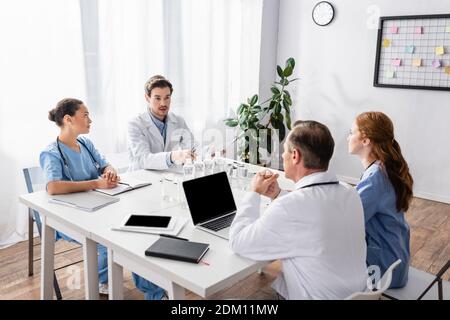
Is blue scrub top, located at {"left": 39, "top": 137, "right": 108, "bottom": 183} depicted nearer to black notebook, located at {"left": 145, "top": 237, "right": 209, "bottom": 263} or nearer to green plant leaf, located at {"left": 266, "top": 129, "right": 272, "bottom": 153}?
black notebook, located at {"left": 145, "top": 237, "right": 209, "bottom": 263}

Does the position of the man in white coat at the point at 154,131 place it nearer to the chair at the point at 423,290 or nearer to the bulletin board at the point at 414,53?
the chair at the point at 423,290

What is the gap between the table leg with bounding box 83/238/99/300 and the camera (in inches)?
72.2

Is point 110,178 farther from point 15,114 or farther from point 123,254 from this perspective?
point 15,114

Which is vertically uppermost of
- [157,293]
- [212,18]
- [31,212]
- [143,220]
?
[212,18]

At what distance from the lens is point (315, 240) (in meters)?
1.38

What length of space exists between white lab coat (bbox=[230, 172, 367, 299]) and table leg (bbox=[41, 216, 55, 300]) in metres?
1.11

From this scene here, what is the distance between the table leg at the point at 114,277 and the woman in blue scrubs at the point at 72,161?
1.93ft

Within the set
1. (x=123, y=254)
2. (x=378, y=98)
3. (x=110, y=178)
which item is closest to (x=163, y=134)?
(x=110, y=178)

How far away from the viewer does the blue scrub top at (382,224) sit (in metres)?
1.82

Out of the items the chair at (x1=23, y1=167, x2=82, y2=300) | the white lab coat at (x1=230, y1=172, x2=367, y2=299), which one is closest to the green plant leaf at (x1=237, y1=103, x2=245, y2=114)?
the chair at (x1=23, y1=167, x2=82, y2=300)

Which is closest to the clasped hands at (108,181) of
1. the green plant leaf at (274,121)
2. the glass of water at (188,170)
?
the glass of water at (188,170)

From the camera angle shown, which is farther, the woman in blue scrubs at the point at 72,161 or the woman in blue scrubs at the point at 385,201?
the woman in blue scrubs at the point at 72,161

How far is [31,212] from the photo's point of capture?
99.0 inches
